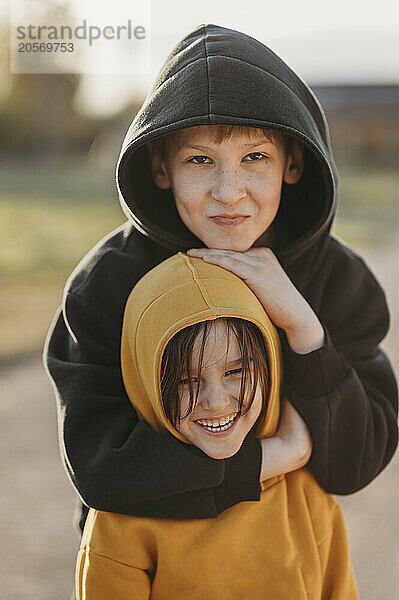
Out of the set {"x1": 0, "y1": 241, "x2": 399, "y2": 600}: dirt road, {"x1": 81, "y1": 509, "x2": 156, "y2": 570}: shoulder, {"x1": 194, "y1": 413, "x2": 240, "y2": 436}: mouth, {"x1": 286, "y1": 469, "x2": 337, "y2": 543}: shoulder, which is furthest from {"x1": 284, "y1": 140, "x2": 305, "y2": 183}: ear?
{"x1": 0, "y1": 241, "x2": 399, "y2": 600}: dirt road

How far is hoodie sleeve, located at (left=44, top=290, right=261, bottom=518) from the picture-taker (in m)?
1.60

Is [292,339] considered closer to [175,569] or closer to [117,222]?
[175,569]

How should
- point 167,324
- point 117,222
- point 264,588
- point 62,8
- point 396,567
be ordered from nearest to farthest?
point 167,324, point 264,588, point 396,567, point 62,8, point 117,222

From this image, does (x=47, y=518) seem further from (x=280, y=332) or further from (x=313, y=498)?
(x=280, y=332)

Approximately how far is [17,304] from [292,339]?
5.78 metres

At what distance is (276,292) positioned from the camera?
1661 millimetres

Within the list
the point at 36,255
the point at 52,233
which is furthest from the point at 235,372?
the point at 52,233

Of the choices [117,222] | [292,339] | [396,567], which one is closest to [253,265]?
[292,339]

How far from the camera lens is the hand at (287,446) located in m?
1.69

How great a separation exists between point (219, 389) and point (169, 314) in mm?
184

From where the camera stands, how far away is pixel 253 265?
5.46 ft

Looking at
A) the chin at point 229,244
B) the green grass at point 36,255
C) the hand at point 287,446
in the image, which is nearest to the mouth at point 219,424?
the hand at point 287,446

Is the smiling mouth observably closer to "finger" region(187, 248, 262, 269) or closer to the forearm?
the forearm

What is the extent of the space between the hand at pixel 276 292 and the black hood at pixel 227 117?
9 centimetres
